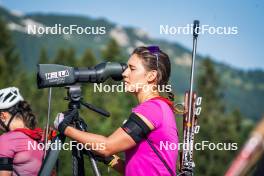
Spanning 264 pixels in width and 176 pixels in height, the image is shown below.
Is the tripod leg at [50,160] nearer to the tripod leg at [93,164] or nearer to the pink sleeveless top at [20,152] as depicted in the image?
the tripod leg at [93,164]

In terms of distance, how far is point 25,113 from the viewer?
5086 millimetres

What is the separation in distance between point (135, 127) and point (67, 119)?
46cm

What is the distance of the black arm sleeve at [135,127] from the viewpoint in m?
3.72

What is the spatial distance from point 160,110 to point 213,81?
298 ft

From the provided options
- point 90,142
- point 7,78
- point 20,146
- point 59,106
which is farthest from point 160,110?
point 7,78

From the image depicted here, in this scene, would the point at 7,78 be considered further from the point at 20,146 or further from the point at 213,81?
the point at 20,146

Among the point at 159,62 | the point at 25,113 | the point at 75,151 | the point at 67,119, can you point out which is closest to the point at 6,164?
the point at 25,113

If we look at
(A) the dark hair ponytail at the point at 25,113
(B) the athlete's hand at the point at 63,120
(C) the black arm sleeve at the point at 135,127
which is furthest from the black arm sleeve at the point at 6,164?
(C) the black arm sleeve at the point at 135,127

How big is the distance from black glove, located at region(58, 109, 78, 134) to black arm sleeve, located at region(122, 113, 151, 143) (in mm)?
378

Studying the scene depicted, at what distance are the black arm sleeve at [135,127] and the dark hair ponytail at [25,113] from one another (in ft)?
5.23

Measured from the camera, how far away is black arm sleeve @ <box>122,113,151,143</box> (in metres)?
3.72

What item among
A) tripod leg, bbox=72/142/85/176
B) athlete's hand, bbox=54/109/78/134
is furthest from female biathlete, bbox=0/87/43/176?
athlete's hand, bbox=54/109/78/134

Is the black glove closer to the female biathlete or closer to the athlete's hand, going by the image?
the athlete's hand

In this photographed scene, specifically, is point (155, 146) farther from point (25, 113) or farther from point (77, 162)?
point (25, 113)
